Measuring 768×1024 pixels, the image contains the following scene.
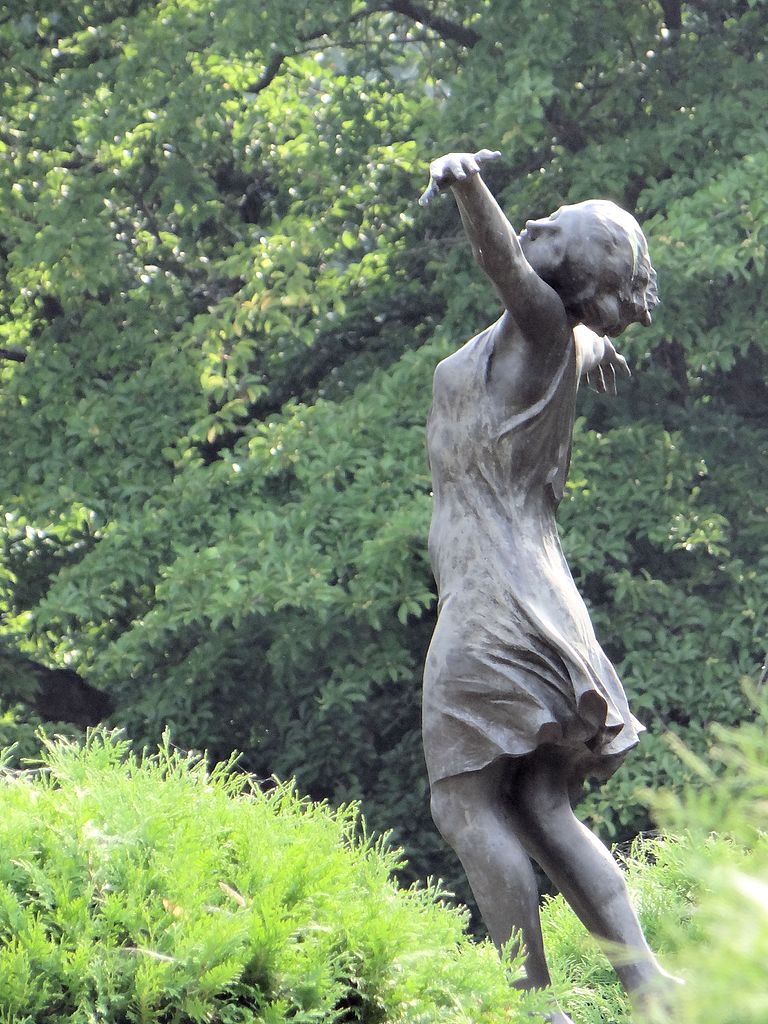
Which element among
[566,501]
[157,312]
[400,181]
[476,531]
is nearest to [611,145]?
[400,181]

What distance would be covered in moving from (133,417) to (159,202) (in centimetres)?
182

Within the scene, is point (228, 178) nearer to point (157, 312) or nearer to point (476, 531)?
point (157, 312)

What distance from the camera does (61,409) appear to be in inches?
388

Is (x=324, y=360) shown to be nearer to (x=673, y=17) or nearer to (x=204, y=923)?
(x=673, y=17)

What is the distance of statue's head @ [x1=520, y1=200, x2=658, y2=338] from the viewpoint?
4195mm

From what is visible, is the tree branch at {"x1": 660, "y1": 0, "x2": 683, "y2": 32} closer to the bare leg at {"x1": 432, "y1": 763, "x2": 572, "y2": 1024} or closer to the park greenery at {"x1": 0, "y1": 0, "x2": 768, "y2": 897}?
the park greenery at {"x1": 0, "y1": 0, "x2": 768, "y2": 897}

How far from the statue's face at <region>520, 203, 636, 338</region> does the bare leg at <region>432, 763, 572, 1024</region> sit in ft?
3.90

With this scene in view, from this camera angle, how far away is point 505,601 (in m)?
4.03

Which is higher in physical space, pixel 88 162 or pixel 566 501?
pixel 88 162

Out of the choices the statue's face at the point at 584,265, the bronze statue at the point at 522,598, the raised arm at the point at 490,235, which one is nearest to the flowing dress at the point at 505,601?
the bronze statue at the point at 522,598

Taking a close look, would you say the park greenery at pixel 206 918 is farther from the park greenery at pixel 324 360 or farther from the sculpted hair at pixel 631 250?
the park greenery at pixel 324 360

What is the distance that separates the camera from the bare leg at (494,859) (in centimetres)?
393

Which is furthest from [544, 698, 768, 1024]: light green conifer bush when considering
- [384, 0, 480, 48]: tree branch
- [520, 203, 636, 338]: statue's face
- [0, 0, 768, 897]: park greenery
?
[384, 0, 480, 48]: tree branch

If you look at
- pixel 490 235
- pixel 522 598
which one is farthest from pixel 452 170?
pixel 522 598
